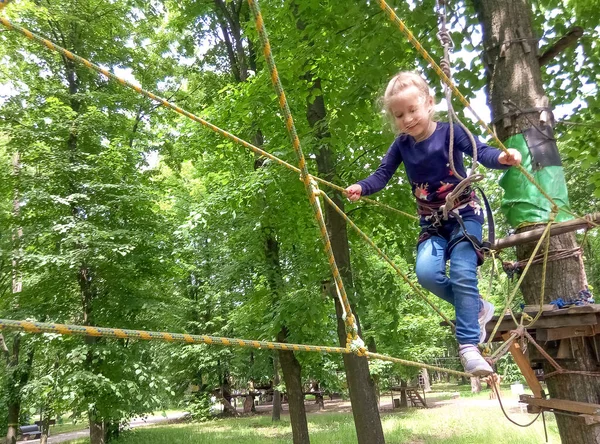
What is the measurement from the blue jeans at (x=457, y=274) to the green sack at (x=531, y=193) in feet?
3.62

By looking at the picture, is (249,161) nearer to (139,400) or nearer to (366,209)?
(366,209)

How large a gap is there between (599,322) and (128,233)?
743 centimetres

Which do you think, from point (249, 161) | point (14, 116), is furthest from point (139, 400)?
A: point (14, 116)

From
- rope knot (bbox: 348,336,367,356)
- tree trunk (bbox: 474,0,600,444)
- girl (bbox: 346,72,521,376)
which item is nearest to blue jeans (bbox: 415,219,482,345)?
girl (bbox: 346,72,521,376)

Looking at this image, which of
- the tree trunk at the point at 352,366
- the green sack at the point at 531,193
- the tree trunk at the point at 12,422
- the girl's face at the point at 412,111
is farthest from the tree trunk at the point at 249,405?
the girl's face at the point at 412,111

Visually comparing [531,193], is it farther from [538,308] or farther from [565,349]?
[565,349]

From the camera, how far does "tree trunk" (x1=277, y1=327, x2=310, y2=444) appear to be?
8781 mm

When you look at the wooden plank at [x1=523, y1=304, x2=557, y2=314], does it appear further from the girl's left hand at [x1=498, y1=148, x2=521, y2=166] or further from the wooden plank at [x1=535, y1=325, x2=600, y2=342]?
the girl's left hand at [x1=498, y1=148, x2=521, y2=166]

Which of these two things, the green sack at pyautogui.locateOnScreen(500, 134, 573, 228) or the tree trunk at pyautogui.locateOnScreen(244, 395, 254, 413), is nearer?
the green sack at pyautogui.locateOnScreen(500, 134, 573, 228)

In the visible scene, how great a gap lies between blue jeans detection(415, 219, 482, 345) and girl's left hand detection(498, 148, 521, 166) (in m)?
0.35

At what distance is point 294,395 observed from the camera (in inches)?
360

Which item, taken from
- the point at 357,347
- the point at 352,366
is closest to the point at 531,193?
the point at 357,347

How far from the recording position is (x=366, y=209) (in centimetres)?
697

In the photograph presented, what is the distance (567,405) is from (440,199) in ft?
5.41
